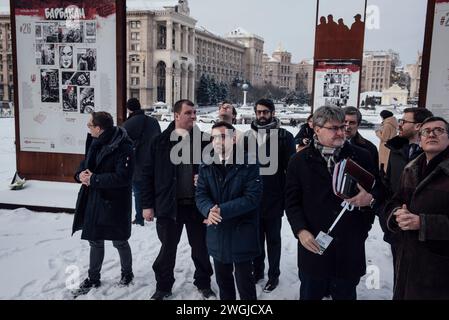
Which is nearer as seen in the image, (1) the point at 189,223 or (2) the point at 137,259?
(1) the point at 189,223

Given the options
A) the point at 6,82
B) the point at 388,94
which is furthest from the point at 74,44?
the point at 6,82

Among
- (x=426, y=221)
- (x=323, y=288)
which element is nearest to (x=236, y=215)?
(x=323, y=288)

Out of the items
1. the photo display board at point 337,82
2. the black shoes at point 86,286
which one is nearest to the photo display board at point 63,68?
the black shoes at point 86,286

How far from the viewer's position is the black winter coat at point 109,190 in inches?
127

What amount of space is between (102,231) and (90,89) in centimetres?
318

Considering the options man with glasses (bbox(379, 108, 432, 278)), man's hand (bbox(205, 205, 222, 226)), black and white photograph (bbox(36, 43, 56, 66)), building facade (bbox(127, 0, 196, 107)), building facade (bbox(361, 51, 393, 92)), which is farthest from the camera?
building facade (bbox(361, 51, 393, 92))

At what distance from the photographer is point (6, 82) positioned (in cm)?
4903

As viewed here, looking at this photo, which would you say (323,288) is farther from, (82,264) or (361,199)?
(82,264)

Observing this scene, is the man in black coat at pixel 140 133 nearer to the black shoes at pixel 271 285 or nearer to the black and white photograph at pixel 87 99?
the black and white photograph at pixel 87 99

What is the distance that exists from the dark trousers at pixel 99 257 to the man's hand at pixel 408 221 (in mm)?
2250

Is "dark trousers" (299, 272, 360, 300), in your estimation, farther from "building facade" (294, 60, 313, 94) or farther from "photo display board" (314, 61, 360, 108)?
"building facade" (294, 60, 313, 94)

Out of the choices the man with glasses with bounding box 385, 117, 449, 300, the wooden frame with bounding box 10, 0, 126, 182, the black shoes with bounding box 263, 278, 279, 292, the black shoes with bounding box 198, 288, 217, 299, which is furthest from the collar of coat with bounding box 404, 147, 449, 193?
the wooden frame with bounding box 10, 0, 126, 182

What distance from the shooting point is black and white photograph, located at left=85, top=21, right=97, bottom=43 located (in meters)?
5.74

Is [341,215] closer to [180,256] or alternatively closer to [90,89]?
[180,256]
